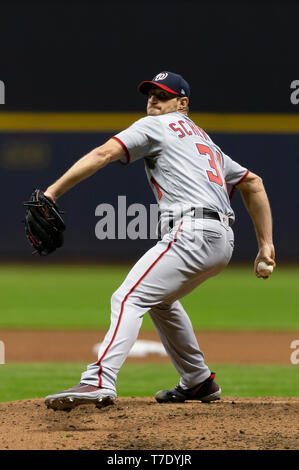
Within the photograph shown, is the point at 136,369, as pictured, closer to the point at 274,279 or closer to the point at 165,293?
the point at 165,293

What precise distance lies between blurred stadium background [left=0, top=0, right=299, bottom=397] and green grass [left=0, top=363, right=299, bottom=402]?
27.6 feet

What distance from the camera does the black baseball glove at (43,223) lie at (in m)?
3.10

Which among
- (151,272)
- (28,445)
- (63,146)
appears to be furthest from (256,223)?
(63,146)

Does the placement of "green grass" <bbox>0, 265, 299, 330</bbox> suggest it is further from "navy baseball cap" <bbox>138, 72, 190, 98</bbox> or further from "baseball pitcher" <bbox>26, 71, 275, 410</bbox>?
"navy baseball cap" <bbox>138, 72, 190, 98</bbox>

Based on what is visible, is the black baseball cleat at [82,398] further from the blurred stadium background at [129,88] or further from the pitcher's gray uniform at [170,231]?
the blurred stadium background at [129,88]

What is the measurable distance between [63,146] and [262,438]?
11783mm

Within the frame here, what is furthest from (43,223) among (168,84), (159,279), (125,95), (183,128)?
(125,95)

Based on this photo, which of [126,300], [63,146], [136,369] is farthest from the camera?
[63,146]

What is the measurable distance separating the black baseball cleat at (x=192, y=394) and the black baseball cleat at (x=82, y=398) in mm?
852

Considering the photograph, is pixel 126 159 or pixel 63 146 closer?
pixel 126 159

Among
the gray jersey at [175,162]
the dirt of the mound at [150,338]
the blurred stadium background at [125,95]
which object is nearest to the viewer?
→ the gray jersey at [175,162]

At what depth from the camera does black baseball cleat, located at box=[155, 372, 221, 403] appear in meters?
3.84

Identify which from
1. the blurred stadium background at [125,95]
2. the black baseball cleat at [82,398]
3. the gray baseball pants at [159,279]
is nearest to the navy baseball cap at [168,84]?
the gray baseball pants at [159,279]

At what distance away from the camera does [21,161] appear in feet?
47.1
